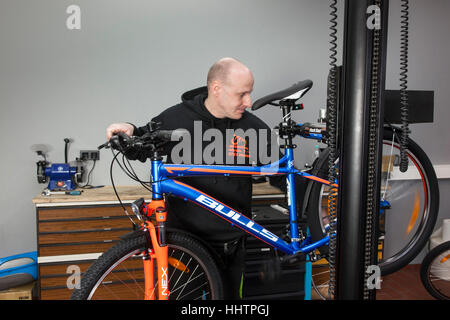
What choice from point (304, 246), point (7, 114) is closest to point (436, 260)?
point (304, 246)

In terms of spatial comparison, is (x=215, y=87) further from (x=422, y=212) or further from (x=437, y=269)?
(x=437, y=269)

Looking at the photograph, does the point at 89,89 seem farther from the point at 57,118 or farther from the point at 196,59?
the point at 196,59

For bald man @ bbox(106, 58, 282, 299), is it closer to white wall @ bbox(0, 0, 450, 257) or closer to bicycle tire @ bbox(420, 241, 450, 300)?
white wall @ bbox(0, 0, 450, 257)

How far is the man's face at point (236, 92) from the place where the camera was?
5.34 feet

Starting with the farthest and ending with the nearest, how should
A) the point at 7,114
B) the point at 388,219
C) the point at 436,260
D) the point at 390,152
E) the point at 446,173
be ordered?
the point at 446,173 → the point at 388,219 → the point at 7,114 → the point at 436,260 → the point at 390,152

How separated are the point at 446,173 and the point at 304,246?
2.52m

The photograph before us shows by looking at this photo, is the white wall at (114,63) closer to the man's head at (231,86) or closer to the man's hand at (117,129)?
the man's head at (231,86)

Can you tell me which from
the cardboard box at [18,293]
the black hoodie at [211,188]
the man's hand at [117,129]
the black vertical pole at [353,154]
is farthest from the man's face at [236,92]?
the cardboard box at [18,293]

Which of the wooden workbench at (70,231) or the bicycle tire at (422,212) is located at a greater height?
the bicycle tire at (422,212)

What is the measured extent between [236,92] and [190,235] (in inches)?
25.7

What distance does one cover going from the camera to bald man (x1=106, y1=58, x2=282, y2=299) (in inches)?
Result: 65.1

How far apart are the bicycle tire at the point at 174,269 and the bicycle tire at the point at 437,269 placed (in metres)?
1.63
